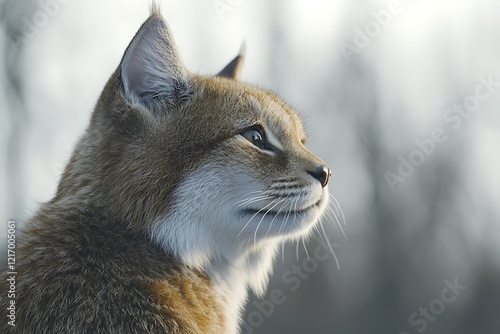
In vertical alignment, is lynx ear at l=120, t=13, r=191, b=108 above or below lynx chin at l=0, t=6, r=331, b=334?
above

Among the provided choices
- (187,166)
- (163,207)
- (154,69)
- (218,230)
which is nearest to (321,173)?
(218,230)

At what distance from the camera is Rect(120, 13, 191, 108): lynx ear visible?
12.2 feet

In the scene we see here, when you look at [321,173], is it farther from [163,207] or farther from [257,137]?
[163,207]

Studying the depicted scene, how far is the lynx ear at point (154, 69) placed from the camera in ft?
12.2

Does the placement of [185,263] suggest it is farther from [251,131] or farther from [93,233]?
[251,131]

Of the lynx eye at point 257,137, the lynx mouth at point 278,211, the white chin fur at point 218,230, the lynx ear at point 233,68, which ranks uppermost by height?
the lynx ear at point 233,68

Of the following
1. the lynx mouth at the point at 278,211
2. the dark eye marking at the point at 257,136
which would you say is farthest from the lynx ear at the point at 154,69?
the lynx mouth at the point at 278,211

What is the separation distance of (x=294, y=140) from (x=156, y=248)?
111 centimetres

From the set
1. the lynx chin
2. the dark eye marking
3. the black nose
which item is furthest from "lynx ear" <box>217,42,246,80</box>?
the black nose

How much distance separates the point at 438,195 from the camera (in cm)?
1969

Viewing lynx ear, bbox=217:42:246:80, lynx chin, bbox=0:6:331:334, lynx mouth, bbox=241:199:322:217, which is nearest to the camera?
lynx chin, bbox=0:6:331:334

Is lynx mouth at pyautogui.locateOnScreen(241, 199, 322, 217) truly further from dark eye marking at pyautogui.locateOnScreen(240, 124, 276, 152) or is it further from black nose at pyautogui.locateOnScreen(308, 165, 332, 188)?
dark eye marking at pyautogui.locateOnScreen(240, 124, 276, 152)

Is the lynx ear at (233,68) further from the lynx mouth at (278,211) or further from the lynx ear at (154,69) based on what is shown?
the lynx mouth at (278,211)

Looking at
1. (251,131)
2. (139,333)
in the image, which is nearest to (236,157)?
(251,131)
